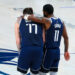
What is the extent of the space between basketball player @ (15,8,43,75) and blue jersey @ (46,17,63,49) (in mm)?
174

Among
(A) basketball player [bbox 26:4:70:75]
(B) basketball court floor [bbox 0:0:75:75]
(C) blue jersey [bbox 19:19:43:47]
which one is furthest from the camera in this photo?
(B) basketball court floor [bbox 0:0:75:75]

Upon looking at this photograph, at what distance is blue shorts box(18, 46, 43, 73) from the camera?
3.79m

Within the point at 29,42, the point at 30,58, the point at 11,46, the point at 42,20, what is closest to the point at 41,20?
the point at 42,20

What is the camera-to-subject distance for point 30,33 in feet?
12.4

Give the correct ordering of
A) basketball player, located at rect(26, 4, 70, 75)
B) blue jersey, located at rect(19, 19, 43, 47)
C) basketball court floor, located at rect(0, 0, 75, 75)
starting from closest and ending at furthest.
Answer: blue jersey, located at rect(19, 19, 43, 47), basketball player, located at rect(26, 4, 70, 75), basketball court floor, located at rect(0, 0, 75, 75)

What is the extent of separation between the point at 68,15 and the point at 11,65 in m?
7.06

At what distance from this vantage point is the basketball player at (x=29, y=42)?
379 cm

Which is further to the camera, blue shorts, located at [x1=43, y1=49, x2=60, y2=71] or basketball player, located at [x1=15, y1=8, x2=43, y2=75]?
blue shorts, located at [x1=43, y1=49, x2=60, y2=71]

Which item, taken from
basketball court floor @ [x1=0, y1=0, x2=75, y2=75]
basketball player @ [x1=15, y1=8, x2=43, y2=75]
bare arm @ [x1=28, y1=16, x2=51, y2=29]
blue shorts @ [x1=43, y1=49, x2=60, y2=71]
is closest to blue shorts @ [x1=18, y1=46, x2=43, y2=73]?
basketball player @ [x1=15, y1=8, x2=43, y2=75]

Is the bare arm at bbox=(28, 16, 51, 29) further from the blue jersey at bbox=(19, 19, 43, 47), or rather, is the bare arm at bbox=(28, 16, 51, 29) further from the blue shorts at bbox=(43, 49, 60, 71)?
the blue shorts at bbox=(43, 49, 60, 71)

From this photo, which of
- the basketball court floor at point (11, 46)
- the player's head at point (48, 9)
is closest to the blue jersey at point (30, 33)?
the player's head at point (48, 9)

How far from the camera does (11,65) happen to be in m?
5.80

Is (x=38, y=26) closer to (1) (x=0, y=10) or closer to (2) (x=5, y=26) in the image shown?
(2) (x=5, y=26)

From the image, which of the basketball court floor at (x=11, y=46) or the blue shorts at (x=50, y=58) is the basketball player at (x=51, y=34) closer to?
the blue shorts at (x=50, y=58)
